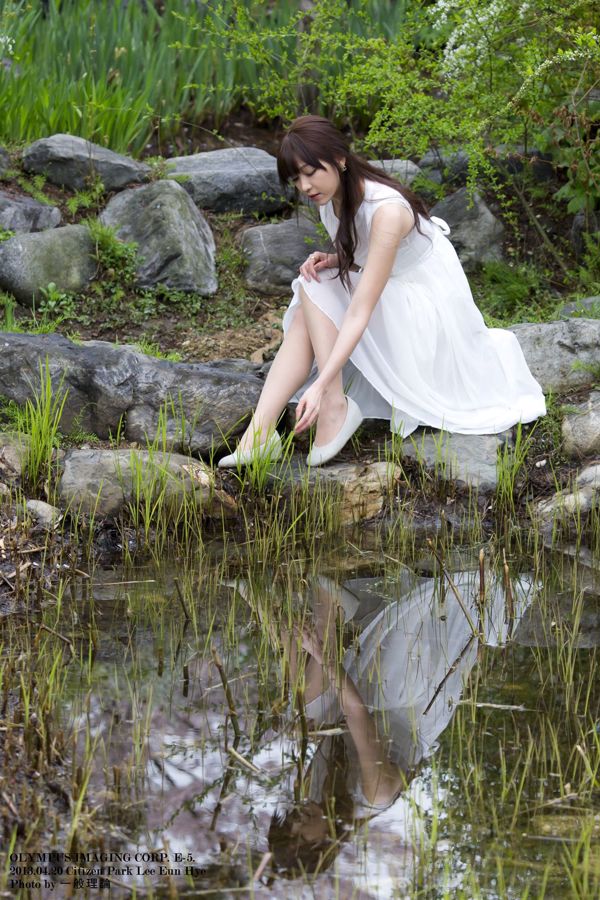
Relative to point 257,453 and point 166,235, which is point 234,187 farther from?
point 257,453

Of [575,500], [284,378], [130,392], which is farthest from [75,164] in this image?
[575,500]

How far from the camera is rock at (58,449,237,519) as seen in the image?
3.99 metres

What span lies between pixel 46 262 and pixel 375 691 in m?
3.61

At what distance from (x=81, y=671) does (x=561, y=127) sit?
414 centimetres

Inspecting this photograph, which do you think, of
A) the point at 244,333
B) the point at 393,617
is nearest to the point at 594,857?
the point at 393,617

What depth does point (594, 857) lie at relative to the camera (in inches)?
82.4

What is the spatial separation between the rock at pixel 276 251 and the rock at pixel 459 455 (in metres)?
2.05

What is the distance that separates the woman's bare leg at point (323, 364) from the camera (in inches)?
163

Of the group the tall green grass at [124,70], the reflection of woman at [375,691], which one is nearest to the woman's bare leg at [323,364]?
the reflection of woman at [375,691]

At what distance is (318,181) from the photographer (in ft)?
12.5

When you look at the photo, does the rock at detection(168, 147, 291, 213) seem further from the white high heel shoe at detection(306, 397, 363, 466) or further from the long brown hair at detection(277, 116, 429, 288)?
the white high heel shoe at detection(306, 397, 363, 466)

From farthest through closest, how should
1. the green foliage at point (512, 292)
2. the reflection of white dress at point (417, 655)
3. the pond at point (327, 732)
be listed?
the green foliage at point (512, 292) < the reflection of white dress at point (417, 655) < the pond at point (327, 732)

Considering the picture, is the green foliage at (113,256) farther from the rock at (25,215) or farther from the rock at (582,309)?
the rock at (582,309)

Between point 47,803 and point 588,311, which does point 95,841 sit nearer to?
point 47,803
